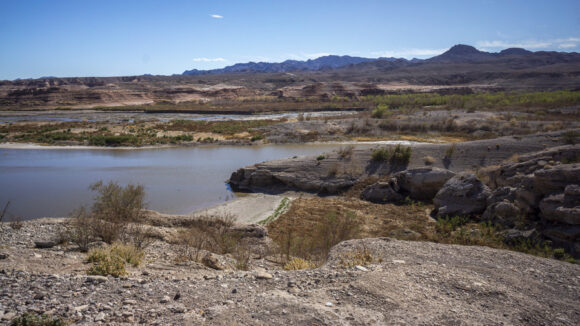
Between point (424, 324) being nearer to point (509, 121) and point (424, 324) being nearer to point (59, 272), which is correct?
point (59, 272)

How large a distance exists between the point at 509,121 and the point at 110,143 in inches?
1287

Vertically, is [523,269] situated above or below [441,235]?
above

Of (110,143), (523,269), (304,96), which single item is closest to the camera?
(523,269)

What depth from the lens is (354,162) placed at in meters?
17.0

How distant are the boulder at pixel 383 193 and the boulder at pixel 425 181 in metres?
0.49

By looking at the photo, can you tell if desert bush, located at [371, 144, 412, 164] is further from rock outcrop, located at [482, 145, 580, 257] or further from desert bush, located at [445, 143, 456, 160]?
rock outcrop, located at [482, 145, 580, 257]

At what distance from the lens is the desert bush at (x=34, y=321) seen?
3691mm

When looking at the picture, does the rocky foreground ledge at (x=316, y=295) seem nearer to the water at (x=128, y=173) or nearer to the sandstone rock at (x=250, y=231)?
the sandstone rock at (x=250, y=231)

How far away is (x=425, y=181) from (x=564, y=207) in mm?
5463

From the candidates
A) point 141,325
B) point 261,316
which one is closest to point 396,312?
point 261,316

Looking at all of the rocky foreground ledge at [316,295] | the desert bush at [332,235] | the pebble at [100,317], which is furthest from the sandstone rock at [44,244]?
the desert bush at [332,235]

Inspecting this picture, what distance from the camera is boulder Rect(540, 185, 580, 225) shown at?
8461 mm

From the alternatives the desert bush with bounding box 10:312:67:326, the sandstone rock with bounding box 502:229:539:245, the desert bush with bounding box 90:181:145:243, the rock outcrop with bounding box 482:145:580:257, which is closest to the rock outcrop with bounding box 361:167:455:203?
the rock outcrop with bounding box 482:145:580:257

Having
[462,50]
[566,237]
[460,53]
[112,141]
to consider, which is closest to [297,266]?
[566,237]
